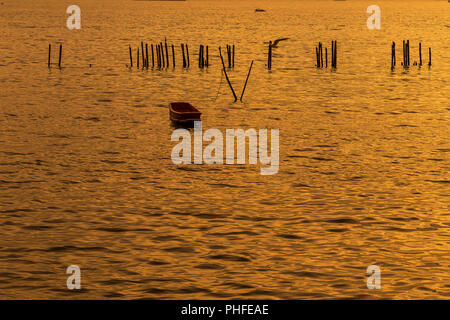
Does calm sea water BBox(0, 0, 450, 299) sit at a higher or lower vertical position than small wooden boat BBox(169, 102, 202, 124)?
lower

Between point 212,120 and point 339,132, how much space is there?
848 centimetres

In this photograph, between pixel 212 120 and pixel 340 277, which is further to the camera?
pixel 212 120

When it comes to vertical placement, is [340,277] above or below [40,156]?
below

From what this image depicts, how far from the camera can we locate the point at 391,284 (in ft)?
60.5

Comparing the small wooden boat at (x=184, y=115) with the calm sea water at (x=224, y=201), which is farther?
the small wooden boat at (x=184, y=115)

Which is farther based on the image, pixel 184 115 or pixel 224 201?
pixel 184 115

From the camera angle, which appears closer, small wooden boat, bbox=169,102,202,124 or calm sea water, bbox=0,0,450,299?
calm sea water, bbox=0,0,450,299

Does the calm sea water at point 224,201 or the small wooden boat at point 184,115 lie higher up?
the small wooden boat at point 184,115

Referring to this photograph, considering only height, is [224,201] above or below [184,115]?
below

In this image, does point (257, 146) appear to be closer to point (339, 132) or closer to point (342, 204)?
point (339, 132)
